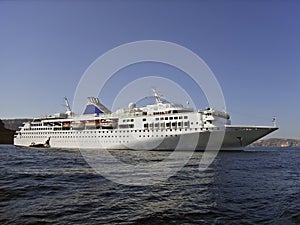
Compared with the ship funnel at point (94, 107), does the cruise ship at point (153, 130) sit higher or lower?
lower

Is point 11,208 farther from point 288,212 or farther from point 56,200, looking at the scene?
point 288,212

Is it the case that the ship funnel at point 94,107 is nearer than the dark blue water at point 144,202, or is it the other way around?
the dark blue water at point 144,202

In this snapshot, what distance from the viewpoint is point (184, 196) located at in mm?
9438

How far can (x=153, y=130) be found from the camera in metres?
44.3

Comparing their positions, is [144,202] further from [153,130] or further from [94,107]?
[94,107]

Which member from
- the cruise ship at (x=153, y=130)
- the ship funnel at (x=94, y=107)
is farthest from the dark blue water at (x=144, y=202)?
the ship funnel at (x=94, y=107)

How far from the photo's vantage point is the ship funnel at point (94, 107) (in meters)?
66.1

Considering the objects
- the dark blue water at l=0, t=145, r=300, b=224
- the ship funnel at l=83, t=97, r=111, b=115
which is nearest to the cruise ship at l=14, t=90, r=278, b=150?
the ship funnel at l=83, t=97, r=111, b=115

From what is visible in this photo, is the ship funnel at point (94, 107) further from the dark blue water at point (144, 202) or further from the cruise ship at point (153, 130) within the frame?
the dark blue water at point (144, 202)

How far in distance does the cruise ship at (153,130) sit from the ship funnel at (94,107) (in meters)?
8.12

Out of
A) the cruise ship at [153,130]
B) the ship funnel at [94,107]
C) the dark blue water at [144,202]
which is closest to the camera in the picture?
the dark blue water at [144,202]

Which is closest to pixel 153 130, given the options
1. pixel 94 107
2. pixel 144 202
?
pixel 94 107

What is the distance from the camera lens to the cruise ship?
40969 mm

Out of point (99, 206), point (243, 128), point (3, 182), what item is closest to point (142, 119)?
point (243, 128)
